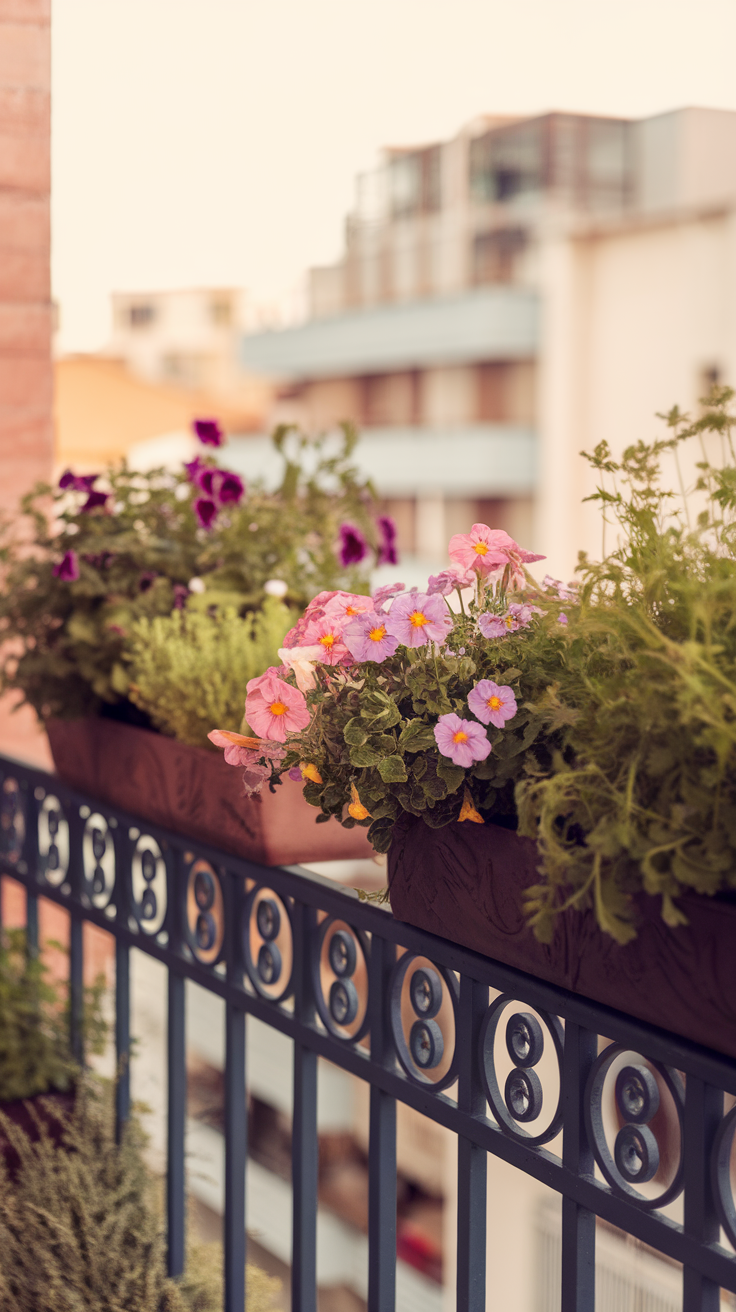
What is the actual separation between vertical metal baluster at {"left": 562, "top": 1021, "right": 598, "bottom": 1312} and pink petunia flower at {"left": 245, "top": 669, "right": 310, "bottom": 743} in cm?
29

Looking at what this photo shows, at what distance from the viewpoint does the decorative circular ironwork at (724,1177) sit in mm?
678

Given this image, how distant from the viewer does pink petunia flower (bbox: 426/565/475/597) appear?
923mm

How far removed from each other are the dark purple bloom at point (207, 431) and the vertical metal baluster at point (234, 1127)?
74 cm

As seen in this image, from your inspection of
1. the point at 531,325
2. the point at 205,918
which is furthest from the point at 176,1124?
the point at 531,325

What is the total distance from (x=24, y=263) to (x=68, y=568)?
1.20m

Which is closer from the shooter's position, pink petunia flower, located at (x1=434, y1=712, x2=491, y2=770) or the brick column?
pink petunia flower, located at (x1=434, y1=712, x2=491, y2=770)

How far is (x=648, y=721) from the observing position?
62 centimetres

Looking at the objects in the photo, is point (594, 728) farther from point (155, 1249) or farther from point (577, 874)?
point (155, 1249)

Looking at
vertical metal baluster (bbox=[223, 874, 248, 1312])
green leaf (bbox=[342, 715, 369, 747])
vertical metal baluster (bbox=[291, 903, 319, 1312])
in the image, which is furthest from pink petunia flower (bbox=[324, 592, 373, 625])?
vertical metal baluster (bbox=[223, 874, 248, 1312])

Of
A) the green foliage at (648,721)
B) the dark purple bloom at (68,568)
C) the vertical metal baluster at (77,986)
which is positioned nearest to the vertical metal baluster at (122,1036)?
the vertical metal baluster at (77,986)

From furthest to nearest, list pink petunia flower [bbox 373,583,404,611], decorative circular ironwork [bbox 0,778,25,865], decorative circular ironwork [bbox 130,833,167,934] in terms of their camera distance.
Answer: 1. decorative circular ironwork [bbox 0,778,25,865]
2. decorative circular ironwork [bbox 130,833,167,934]
3. pink petunia flower [bbox 373,583,404,611]

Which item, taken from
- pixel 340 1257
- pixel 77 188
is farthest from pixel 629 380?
pixel 77 188

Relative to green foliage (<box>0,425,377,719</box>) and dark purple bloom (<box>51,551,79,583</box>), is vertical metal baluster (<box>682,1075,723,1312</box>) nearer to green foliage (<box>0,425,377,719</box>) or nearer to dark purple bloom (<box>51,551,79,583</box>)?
green foliage (<box>0,425,377,719</box>)

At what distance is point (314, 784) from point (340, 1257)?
10.4 meters
